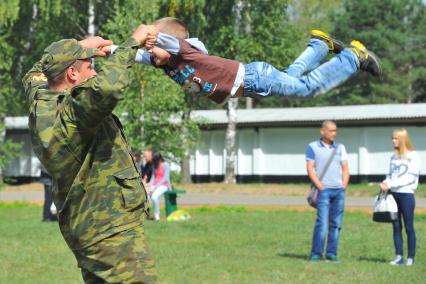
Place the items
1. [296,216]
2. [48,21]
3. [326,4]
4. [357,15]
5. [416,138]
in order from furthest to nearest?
[357,15] < [326,4] < [416,138] < [48,21] < [296,216]

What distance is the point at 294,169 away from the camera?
43.2 metres

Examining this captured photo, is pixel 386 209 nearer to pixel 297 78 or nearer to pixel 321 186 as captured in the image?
pixel 321 186

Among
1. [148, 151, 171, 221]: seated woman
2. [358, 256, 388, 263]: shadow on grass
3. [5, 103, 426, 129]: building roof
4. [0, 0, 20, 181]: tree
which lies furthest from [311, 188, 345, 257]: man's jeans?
[5, 103, 426, 129]: building roof

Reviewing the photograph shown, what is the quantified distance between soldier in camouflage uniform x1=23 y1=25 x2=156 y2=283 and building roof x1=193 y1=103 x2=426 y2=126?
1258 inches

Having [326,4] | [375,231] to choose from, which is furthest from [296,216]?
[326,4]

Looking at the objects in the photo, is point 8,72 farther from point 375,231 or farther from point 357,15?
point 357,15

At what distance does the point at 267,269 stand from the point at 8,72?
2814cm

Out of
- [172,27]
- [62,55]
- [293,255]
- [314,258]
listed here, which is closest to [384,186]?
[314,258]

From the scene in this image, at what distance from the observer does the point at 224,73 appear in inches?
274

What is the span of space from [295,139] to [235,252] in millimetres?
29310

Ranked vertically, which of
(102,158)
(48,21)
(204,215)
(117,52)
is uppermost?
(48,21)

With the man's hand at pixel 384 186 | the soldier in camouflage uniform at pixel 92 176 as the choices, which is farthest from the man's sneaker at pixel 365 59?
the man's hand at pixel 384 186

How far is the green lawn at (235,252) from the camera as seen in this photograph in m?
11.9

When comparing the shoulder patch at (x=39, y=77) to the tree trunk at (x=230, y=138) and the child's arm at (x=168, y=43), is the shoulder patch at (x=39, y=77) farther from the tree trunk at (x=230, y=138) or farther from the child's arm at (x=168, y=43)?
the tree trunk at (x=230, y=138)
